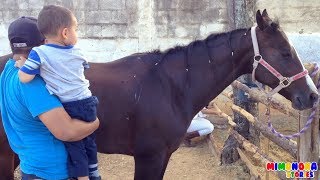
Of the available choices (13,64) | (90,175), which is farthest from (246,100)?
(13,64)

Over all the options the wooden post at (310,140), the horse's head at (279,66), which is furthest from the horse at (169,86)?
the wooden post at (310,140)

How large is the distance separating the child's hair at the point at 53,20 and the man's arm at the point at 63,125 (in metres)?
0.37

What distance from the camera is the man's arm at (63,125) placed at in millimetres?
1772

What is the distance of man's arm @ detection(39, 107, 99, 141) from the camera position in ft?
5.82

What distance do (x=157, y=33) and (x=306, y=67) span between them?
4.94 metres

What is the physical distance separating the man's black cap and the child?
125 millimetres

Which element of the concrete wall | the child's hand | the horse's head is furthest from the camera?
the concrete wall

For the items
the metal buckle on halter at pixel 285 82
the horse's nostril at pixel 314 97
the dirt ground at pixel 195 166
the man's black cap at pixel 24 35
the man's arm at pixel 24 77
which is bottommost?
A: the dirt ground at pixel 195 166

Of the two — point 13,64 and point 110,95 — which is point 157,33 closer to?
point 110,95

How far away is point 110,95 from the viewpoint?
330cm

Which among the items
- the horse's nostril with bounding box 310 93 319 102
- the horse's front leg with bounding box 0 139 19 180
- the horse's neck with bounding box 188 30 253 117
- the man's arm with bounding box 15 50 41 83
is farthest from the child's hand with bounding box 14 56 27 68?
the horse's nostril with bounding box 310 93 319 102

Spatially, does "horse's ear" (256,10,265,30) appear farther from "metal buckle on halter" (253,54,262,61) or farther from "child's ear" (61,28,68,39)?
"child's ear" (61,28,68,39)

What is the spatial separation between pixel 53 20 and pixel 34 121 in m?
0.48

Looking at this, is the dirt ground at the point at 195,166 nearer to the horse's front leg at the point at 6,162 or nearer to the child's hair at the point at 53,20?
the horse's front leg at the point at 6,162
